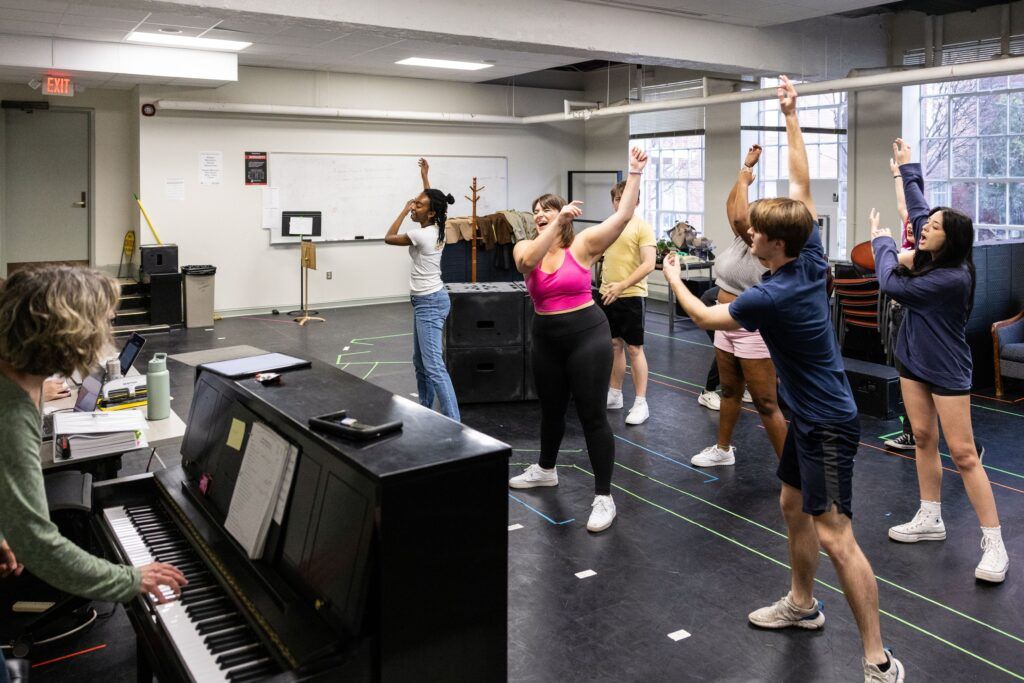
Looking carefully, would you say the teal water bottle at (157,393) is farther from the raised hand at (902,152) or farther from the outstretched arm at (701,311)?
the raised hand at (902,152)

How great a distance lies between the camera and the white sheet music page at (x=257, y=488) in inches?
85.0

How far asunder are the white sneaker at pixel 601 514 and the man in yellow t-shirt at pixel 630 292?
1.57 metres

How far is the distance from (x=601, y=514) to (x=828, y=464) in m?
1.59

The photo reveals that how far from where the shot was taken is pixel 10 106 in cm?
1051

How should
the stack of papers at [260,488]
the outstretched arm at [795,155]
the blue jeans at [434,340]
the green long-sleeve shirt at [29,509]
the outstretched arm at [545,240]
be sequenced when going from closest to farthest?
1. the green long-sleeve shirt at [29,509]
2. the stack of papers at [260,488]
3. the outstretched arm at [795,155]
4. the outstretched arm at [545,240]
5. the blue jeans at [434,340]

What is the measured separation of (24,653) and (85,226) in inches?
370

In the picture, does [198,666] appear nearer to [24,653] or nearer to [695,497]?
[24,653]

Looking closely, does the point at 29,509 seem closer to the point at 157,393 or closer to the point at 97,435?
the point at 97,435

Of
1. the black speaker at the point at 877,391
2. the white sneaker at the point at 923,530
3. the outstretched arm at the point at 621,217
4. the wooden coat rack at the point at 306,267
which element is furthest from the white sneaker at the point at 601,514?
the wooden coat rack at the point at 306,267

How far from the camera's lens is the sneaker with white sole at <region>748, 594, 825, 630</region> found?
10.4ft

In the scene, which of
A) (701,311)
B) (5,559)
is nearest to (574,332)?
(701,311)

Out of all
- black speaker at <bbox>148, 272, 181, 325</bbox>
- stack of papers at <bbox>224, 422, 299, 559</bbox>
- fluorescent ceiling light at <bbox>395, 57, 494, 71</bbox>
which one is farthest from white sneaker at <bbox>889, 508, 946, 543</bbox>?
black speaker at <bbox>148, 272, 181, 325</bbox>

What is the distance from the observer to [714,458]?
16.6 ft

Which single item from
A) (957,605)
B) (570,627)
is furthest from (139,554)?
(957,605)
